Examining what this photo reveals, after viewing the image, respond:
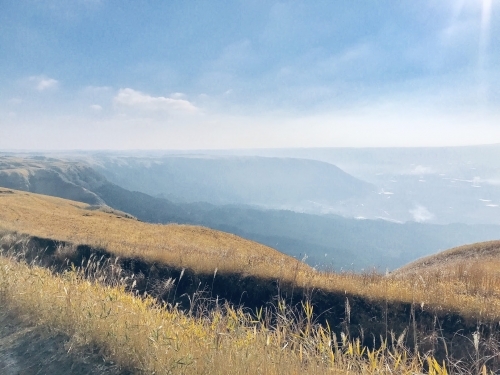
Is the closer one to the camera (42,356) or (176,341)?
(176,341)

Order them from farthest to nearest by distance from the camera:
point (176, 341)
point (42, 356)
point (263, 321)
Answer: point (263, 321)
point (42, 356)
point (176, 341)

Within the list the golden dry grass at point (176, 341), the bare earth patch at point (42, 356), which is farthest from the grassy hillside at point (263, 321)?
the bare earth patch at point (42, 356)

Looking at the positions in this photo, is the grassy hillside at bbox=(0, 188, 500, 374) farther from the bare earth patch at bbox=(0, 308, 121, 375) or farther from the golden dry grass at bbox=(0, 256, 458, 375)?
the bare earth patch at bbox=(0, 308, 121, 375)

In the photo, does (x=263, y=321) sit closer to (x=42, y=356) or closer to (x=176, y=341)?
(x=176, y=341)

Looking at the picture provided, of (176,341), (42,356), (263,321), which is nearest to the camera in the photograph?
(176,341)

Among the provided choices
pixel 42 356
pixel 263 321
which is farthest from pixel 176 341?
pixel 42 356

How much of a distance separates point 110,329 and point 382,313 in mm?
6809

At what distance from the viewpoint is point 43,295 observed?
496 centimetres

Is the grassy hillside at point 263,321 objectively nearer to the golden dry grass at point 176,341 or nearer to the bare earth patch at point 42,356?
the golden dry grass at point 176,341

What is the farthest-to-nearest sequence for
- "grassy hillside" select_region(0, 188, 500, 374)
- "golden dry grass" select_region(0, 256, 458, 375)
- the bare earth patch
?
1. the bare earth patch
2. "grassy hillside" select_region(0, 188, 500, 374)
3. "golden dry grass" select_region(0, 256, 458, 375)

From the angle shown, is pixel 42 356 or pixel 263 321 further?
pixel 263 321

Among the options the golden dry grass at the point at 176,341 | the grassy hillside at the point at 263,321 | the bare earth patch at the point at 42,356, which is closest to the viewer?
the golden dry grass at the point at 176,341

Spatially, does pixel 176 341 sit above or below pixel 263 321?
above

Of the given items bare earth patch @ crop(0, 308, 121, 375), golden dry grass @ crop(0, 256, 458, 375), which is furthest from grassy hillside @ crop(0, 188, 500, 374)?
bare earth patch @ crop(0, 308, 121, 375)
